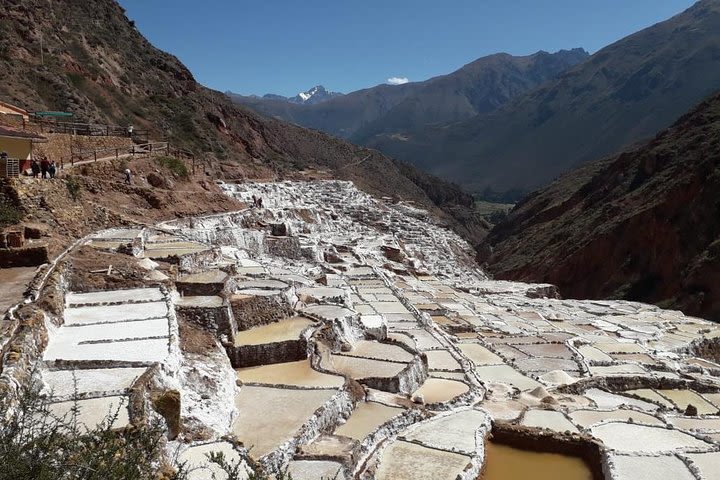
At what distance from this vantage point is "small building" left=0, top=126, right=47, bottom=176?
15.1 meters

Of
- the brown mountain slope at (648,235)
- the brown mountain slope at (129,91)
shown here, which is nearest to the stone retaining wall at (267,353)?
the brown mountain slope at (129,91)

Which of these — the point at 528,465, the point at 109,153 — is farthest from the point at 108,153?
the point at 528,465

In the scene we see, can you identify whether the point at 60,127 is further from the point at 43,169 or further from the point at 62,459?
the point at 62,459

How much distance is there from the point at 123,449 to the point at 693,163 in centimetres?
4243

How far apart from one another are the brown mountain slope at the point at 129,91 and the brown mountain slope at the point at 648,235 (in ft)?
61.5

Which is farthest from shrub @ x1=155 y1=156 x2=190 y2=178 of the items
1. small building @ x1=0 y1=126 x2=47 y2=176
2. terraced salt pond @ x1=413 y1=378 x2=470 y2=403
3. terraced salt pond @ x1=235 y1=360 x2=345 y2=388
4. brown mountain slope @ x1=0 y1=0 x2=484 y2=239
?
terraced salt pond @ x1=413 y1=378 x2=470 y2=403

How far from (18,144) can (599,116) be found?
174 meters

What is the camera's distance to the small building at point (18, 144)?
49.7 feet

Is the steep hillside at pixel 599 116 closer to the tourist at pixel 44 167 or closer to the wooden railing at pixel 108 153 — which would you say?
the wooden railing at pixel 108 153

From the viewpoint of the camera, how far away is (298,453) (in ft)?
23.9

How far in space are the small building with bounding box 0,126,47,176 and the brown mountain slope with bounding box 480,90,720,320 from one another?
29681mm

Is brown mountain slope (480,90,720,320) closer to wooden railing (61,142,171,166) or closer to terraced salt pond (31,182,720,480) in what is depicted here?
terraced salt pond (31,182,720,480)

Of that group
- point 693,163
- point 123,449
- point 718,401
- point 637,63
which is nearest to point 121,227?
point 123,449

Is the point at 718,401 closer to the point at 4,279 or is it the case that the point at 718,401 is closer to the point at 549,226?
the point at 4,279
